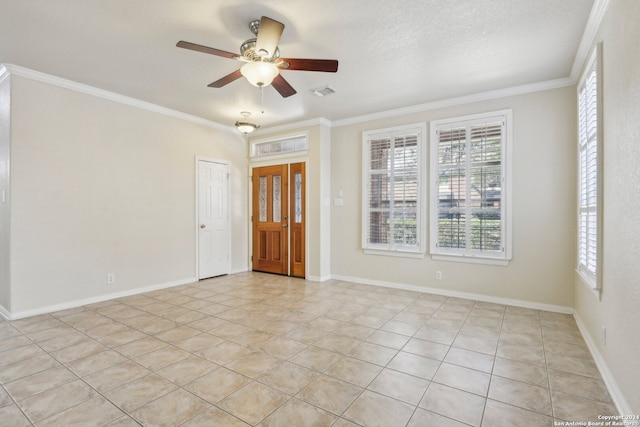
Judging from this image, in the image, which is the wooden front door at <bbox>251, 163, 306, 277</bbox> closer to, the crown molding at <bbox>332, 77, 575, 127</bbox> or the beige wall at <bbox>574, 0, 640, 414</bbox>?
the crown molding at <bbox>332, 77, 575, 127</bbox>

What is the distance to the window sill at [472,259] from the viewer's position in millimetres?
4184

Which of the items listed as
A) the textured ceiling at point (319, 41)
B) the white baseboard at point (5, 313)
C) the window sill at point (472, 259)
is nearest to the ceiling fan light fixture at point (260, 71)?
the textured ceiling at point (319, 41)

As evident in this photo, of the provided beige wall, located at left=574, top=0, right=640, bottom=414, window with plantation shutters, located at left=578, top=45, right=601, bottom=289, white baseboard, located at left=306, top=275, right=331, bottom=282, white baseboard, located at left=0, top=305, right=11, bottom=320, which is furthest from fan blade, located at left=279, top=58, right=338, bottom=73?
white baseboard, located at left=0, top=305, right=11, bottom=320

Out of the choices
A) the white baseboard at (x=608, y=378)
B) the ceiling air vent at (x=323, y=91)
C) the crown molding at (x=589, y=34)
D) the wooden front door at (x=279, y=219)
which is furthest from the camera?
the wooden front door at (x=279, y=219)

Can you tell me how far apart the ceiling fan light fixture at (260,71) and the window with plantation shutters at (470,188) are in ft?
9.46

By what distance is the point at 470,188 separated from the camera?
4.39 m

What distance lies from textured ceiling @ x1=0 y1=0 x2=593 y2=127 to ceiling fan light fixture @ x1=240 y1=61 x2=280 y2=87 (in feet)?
1.27

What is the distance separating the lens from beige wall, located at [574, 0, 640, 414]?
5.84 feet

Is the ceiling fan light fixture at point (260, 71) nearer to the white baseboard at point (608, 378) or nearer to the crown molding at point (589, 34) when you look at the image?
the crown molding at point (589, 34)

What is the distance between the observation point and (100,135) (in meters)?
4.30

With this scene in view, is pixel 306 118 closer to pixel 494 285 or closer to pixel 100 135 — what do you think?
pixel 100 135

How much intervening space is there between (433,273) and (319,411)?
10.6 feet

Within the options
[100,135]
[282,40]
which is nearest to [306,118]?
[282,40]

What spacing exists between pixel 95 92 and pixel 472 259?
18.6 ft
